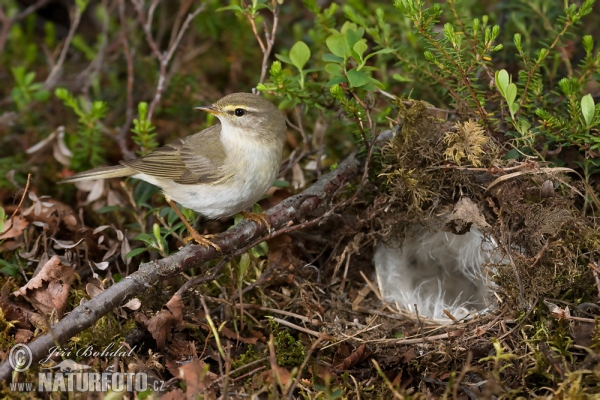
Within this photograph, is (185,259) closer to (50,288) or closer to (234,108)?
(50,288)

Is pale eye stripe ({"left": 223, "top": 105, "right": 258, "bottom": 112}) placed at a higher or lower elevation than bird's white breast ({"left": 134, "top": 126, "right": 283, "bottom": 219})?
higher

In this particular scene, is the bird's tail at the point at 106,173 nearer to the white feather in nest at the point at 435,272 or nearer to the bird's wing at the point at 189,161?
the bird's wing at the point at 189,161

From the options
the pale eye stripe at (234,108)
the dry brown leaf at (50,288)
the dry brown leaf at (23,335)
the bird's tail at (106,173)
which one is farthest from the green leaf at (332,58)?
the dry brown leaf at (23,335)

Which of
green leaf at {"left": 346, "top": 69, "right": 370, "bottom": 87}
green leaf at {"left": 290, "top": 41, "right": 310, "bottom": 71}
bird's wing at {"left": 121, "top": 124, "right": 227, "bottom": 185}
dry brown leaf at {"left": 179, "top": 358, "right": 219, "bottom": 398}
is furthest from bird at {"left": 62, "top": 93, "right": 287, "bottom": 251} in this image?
dry brown leaf at {"left": 179, "top": 358, "right": 219, "bottom": 398}

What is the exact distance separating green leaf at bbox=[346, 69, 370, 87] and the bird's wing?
1.02m

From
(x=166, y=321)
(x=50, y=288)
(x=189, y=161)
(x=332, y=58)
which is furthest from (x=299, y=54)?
(x=50, y=288)

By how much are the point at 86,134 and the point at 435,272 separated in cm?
291

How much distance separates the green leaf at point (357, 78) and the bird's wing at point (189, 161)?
102cm

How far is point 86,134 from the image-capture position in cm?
490

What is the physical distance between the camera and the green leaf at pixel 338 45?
151 inches

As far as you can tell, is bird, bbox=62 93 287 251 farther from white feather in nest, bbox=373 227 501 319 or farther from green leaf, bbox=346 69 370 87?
white feather in nest, bbox=373 227 501 319

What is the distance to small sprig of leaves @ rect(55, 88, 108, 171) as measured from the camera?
4805mm

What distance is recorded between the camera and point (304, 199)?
4035 mm

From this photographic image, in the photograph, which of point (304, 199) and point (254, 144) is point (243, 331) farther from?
point (254, 144)
